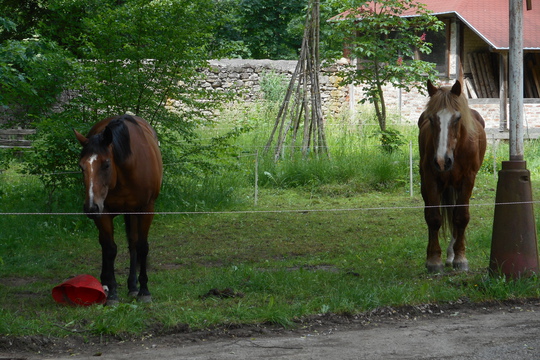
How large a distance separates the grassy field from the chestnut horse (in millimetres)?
354

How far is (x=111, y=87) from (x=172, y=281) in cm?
430

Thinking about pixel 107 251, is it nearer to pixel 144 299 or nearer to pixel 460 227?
pixel 144 299

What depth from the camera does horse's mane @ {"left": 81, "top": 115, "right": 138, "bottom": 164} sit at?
6305 millimetres

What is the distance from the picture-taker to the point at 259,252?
916cm

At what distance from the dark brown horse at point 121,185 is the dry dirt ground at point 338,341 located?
1253mm

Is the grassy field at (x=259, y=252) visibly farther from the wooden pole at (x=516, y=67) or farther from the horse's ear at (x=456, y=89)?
the horse's ear at (x=456, y=89)

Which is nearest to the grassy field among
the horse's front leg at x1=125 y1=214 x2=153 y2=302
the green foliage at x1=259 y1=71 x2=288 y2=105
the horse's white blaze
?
the horse's front leg at x1=125 y1=214 x2=153 y2=302

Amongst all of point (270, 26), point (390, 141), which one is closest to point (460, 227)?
point (390, 141)

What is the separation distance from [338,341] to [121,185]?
2662 mm

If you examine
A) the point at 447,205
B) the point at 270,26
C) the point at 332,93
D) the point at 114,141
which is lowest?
the point at 447,205

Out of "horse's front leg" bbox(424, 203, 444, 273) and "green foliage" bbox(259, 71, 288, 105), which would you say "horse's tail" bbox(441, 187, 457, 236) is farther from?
"green foliage" bbox(259, 71, 288, 105)

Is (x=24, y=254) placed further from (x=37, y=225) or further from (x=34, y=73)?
(x=34, y=73)

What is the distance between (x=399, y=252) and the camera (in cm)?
884

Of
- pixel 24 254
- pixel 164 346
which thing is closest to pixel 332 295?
pixel 164 346
